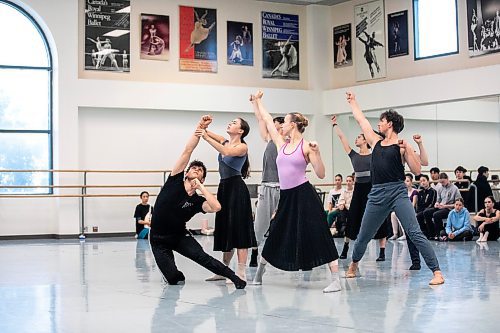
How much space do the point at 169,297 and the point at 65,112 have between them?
1311cm

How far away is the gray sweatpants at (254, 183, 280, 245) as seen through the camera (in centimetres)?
949

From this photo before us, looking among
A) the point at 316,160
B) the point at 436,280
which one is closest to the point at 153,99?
the point at 436,280

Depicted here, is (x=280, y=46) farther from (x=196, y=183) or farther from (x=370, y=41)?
(x=196, y=183)

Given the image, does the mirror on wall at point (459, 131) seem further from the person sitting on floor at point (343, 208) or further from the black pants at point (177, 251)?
the black pants at point (177, 251)

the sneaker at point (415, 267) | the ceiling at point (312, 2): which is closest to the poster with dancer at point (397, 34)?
the ceiling at point (312, 2)

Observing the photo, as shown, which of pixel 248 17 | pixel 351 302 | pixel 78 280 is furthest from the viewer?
pixel 248 17

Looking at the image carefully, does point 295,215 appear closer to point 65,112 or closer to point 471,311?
point 471,311

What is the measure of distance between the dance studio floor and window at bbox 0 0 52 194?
8833 mm

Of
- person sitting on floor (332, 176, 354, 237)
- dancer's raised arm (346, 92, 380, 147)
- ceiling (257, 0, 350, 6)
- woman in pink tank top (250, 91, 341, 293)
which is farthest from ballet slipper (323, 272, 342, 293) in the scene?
ceiling (257, 0, 350, 6)

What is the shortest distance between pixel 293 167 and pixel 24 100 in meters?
13.6

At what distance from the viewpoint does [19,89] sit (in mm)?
20188

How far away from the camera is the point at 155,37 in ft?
69.7

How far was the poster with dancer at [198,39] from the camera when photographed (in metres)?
21.6

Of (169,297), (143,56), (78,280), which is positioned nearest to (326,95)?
(143,56)
